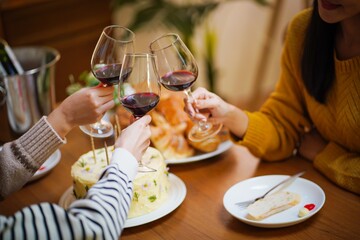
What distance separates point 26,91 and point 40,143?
0.52 metres

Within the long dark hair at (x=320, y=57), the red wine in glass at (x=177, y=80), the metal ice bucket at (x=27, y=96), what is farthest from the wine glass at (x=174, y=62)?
the metal ice bucket at (x=27, y=96)

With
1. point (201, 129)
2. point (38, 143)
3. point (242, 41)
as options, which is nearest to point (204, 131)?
point (201, 129)

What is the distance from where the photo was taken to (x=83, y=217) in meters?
1.04

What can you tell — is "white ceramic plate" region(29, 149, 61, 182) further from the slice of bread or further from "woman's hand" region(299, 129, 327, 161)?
"woman's hand" region(299, 129, 327, 161)

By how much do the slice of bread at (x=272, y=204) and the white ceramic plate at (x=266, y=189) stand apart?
0.4 inches

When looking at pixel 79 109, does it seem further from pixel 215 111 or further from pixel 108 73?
pixel 215 111

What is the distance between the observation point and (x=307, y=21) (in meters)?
1.75

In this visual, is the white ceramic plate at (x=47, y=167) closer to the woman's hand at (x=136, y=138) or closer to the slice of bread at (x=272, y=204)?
the woman's hand at (x=136, y=138)

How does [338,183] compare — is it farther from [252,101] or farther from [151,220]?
[252,101]

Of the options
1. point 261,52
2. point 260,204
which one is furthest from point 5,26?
point 260,204

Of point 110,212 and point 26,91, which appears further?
point 26,91

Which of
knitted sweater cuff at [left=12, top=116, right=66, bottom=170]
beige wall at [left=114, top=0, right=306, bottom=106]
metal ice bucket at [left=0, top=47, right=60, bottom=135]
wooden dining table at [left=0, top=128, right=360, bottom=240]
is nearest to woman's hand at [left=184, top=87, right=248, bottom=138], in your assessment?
wooden dining table at [left=0, top=128, right=360, bottom=240]

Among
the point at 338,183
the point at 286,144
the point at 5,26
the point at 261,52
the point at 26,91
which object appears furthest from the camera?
the point at 261,52

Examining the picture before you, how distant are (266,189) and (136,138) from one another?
0.47 meters
